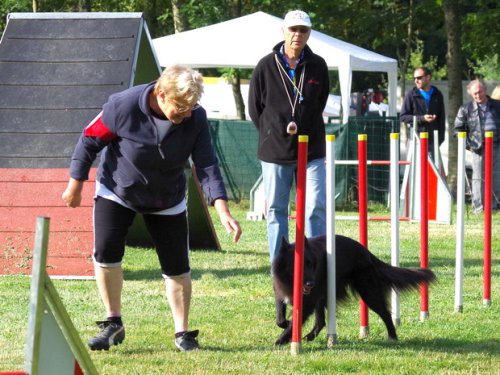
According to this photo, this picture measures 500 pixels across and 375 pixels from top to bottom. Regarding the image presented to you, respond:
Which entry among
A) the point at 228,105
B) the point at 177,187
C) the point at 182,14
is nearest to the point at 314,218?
the point at 177,187

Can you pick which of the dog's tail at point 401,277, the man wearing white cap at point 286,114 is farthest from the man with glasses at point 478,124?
the dog's tail at point 401,277

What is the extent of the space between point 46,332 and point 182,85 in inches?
66.2

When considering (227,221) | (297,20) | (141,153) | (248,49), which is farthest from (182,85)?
(248,49)

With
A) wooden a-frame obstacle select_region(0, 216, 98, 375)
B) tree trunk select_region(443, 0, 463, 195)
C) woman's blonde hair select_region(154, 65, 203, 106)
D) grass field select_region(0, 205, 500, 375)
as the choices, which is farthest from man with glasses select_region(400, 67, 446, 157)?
wooden a-frame obstacle select_region(0, 216, 98, 375)

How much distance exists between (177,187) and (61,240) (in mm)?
3078

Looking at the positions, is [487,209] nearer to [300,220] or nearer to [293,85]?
[293,85]

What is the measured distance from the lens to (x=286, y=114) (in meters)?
7.12

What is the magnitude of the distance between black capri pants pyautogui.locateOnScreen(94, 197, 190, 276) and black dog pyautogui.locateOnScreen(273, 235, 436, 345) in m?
0.52

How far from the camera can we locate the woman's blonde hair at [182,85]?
16.6 ft

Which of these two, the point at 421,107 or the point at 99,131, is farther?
the point at 421,107

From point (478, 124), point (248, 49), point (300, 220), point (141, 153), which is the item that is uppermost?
point (248, 49)

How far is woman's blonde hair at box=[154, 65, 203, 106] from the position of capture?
16.6ft

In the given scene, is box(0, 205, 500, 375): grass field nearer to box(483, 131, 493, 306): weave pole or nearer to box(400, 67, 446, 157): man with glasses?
box(483, 131, 493, 306): weave pole

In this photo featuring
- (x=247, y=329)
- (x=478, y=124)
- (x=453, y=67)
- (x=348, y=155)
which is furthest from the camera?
(x=453, y=67)
